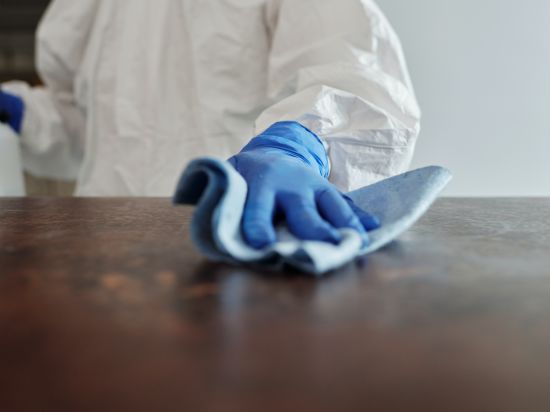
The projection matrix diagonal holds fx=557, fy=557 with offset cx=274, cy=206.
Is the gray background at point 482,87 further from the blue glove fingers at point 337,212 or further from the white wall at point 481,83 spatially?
the blue glove fingers at point 337,212

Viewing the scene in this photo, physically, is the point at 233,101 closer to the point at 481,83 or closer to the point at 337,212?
the point at 481,83

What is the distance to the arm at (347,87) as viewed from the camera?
0.95 meters

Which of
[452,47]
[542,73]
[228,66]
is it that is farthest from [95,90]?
[542,73]

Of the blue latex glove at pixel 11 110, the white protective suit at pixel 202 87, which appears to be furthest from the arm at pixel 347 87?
the blue latex glove at pixel 11 110

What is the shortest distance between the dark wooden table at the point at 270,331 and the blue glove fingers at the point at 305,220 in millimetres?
32

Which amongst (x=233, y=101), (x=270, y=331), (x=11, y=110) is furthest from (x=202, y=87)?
(x=270, y=331)

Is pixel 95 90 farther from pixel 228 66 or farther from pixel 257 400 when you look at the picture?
pixel 257 400

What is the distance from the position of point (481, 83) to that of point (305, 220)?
1.24 metres

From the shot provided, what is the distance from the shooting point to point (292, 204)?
487mm

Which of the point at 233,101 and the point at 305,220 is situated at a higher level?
the point at 305,220

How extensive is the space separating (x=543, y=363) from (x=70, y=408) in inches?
8.4

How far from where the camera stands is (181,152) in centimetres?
148

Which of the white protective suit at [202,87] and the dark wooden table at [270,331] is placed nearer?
the dark wooden table at [270,331]

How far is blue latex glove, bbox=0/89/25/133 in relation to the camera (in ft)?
5.65
